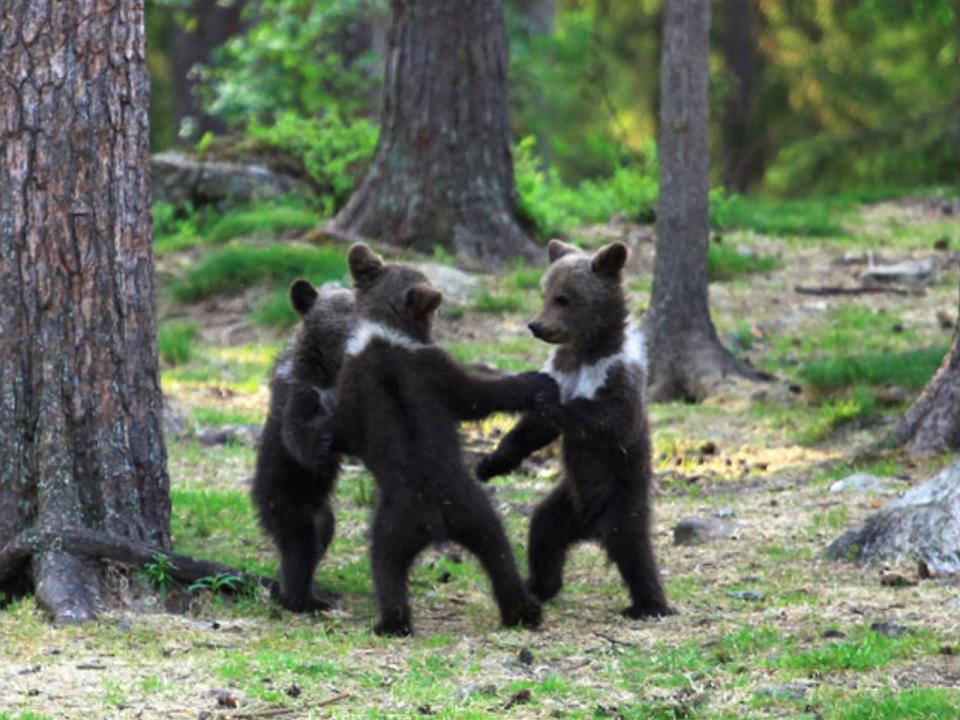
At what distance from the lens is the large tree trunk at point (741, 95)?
29.4 m

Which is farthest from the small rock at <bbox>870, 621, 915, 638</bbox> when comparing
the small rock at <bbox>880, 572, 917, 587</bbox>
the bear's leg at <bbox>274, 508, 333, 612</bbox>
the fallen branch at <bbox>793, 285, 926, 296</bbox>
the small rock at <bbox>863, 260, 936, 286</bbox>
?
the small rock at <bbox>863, 260, 936, 286</bbox>

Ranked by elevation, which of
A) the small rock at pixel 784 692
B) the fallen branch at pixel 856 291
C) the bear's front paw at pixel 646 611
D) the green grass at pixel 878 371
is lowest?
the bear's front paw at pixel 646 611

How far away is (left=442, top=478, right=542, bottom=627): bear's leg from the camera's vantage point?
24.6 ft

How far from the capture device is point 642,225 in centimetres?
1867

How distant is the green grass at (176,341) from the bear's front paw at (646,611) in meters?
7.15

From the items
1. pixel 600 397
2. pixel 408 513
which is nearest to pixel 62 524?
pixel 408 513

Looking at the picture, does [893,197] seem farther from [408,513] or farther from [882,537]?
[408,513]

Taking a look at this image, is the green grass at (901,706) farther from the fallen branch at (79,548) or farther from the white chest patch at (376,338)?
the fallen branch at (79,548)

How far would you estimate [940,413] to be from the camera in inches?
420

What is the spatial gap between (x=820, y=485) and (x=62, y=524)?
4.80 meters

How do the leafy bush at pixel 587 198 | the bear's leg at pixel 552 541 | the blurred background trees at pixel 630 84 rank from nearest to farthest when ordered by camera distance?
the bear's leg at pixel 552 541, the leafy bush at pixel 587 198, the blurred background trees at pixel 630 84

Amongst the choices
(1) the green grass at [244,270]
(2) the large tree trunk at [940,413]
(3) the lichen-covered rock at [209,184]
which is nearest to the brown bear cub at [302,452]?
(2) the large tree trunk at [940,413]

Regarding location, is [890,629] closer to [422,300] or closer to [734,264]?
[422,300]

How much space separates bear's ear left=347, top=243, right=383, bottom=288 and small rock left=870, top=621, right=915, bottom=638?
108 inches
